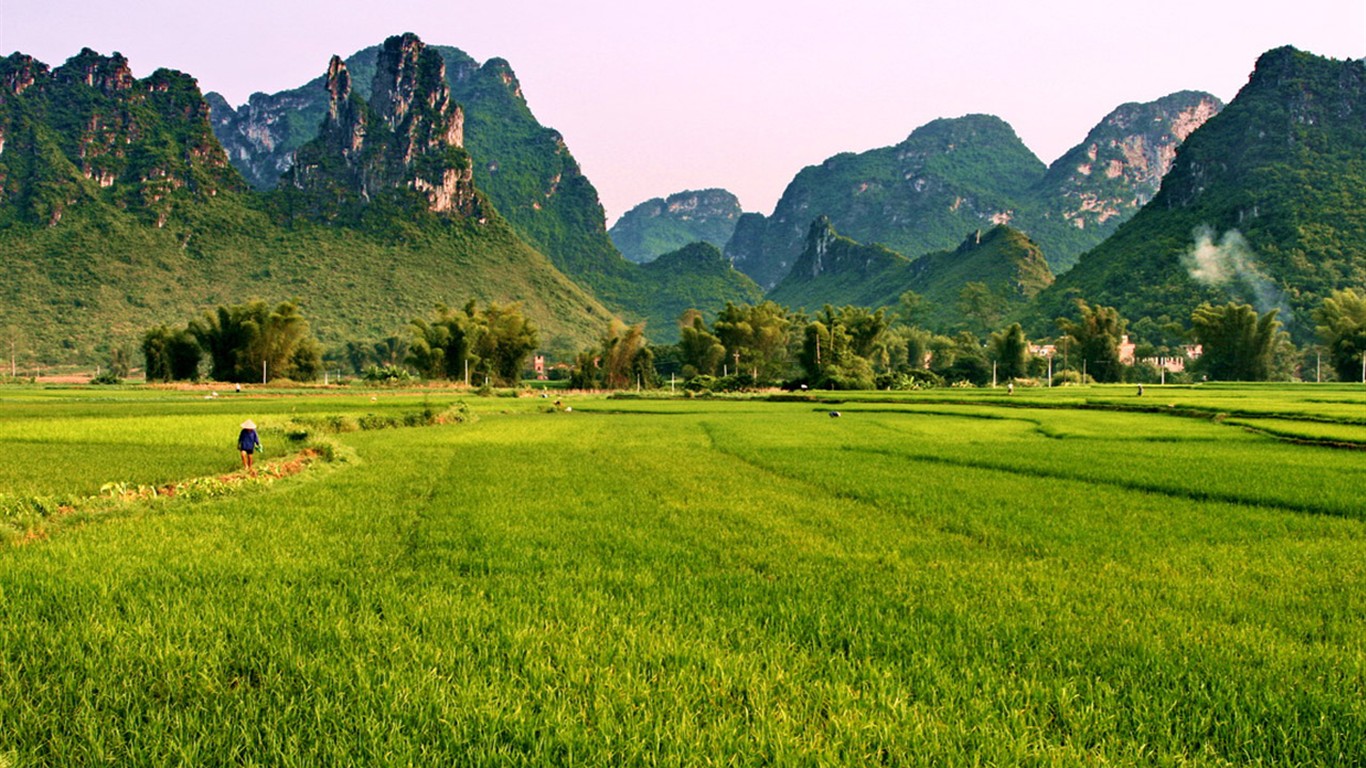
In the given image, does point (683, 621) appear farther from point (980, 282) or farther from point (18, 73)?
point (18, 73)

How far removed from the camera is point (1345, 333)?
63219 mm

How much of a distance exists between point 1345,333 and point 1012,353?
94.1 feet

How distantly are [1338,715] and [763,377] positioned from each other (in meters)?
74.8

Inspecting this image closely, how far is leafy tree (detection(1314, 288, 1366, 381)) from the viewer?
203 feet

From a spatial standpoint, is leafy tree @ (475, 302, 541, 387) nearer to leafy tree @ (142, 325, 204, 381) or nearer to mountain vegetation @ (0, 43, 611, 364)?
leafy tree @ (142, 325, 204, 381)

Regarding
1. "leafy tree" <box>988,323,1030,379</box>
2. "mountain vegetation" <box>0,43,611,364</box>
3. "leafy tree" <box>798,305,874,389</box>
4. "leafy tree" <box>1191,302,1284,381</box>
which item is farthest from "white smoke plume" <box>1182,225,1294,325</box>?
"mountain vegetation" <box>0,43,611,364</box>

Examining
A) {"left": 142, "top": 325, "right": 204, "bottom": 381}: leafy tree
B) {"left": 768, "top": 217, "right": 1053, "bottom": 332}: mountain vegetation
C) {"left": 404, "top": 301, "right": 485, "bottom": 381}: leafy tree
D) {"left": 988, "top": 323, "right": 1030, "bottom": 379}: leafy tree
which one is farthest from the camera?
{"left": 768, "top": 217, "right": 1053, "bottom": 332}: mountain vegetation

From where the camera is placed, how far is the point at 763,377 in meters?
78.0

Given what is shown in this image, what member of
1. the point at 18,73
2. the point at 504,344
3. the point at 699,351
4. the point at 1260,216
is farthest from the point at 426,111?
the point at 1260,216

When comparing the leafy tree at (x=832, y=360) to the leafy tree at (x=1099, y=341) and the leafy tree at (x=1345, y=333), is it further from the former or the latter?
the leafy tree at (x=1345, y=333)

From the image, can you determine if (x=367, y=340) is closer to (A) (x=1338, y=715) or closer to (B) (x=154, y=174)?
(B) (x=154, y=174)

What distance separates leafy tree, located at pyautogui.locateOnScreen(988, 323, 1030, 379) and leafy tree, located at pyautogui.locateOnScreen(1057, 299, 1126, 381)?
19.8ft

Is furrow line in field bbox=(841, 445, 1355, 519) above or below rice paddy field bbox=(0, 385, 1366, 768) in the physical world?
below

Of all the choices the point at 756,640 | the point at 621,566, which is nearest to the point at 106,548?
the point at 621,566
